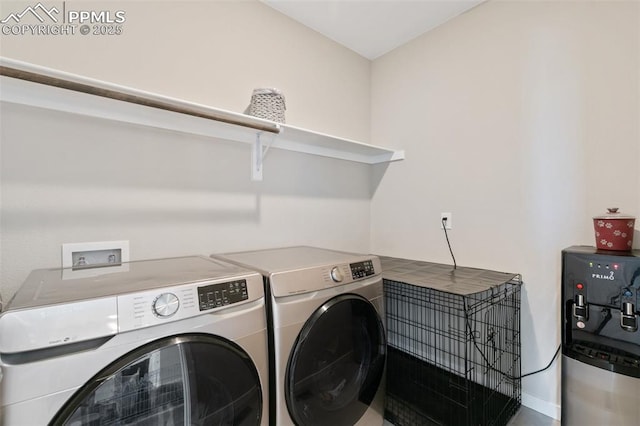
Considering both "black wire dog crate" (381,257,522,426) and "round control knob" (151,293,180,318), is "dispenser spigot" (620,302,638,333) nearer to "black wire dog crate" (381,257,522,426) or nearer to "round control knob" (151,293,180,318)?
"black wire dog crate" (381,257,522,426)

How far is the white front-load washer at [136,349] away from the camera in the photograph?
621mm

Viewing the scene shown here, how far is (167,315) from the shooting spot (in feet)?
2.55

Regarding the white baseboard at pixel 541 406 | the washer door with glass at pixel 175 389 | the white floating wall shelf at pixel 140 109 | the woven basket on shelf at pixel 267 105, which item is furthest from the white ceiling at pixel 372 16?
the white baseboard at pixel 541 406

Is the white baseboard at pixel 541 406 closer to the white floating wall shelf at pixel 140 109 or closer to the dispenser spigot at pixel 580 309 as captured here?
the dispenser spigot at pixel 580 309

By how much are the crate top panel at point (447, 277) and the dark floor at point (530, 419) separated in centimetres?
70

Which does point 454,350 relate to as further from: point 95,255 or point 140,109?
point 140,109

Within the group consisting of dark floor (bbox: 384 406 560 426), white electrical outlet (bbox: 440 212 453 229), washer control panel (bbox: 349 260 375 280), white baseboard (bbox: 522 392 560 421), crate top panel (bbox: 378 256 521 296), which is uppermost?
white electrical outlet (bbox: 440 212 453 229)

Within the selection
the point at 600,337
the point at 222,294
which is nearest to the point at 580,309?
the point at 600,337

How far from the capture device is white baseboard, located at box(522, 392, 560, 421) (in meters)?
1.50

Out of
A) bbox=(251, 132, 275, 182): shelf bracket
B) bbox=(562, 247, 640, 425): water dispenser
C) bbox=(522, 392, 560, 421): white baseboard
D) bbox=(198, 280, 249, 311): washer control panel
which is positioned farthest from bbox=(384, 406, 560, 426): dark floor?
bbox=(251, 132, 275, 182): shelf bracket

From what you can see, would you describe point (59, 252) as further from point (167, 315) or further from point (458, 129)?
point (458, 129)

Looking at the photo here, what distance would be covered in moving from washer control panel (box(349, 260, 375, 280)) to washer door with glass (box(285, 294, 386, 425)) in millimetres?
94

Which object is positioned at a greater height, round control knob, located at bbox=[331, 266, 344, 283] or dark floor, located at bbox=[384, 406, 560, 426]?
round control knob, located at bbox=[331, 266, 344, 283]

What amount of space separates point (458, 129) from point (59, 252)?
222cm
